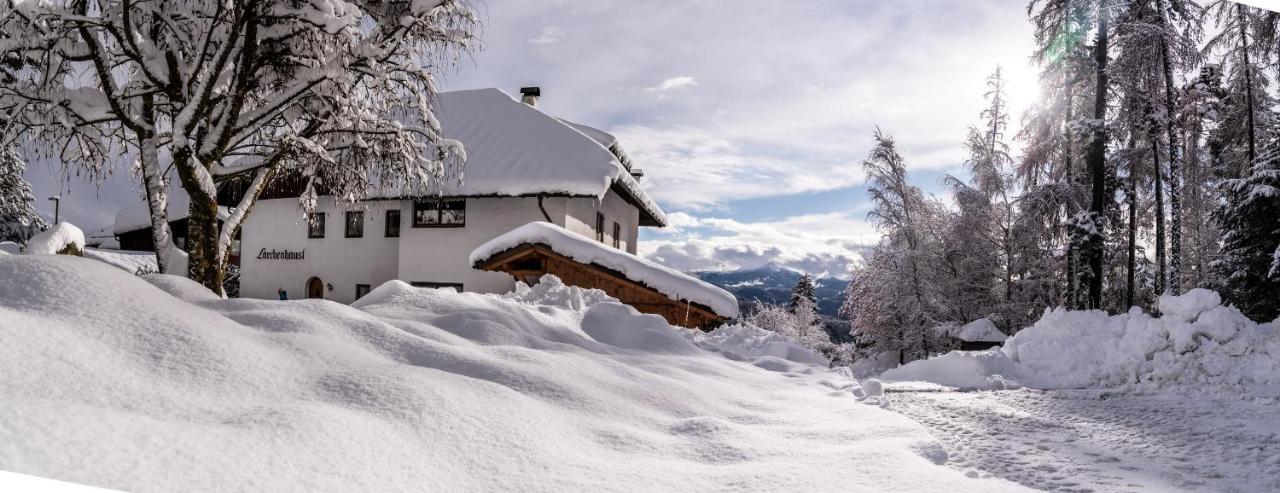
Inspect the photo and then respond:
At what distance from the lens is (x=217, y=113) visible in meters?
5.14

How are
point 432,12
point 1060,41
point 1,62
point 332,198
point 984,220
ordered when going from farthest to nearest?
point 984,220
point 332,198
point 432,12
point 1060,41
point 1,62

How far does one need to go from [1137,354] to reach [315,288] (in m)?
6.85

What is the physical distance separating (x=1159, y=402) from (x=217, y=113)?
7.14m

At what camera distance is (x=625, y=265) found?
8977 millimetres

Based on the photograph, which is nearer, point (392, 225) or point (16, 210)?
point (16, 210)

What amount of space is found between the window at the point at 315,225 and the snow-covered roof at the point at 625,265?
9.41 ft

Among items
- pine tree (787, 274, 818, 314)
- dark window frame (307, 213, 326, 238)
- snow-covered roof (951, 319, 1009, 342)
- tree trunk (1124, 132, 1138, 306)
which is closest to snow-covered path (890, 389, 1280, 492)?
tree trunk (1124, 132, 1138, 306)

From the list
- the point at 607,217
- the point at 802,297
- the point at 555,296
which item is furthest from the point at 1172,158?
the point at 802,297

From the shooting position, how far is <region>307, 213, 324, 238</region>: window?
588 centimetres

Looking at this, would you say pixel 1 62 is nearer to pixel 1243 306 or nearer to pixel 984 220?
pixel 984 220

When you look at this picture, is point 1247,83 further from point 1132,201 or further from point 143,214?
point 143,214

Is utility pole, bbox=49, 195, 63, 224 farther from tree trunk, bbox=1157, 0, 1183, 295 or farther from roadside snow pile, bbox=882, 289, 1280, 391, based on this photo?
tree trunk, bbox=1157, 0, 1183, 295

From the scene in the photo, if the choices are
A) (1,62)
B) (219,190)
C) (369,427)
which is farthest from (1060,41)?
(1,62)

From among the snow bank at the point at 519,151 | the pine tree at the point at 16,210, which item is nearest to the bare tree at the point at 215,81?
the pine tree at the point at 16,210
